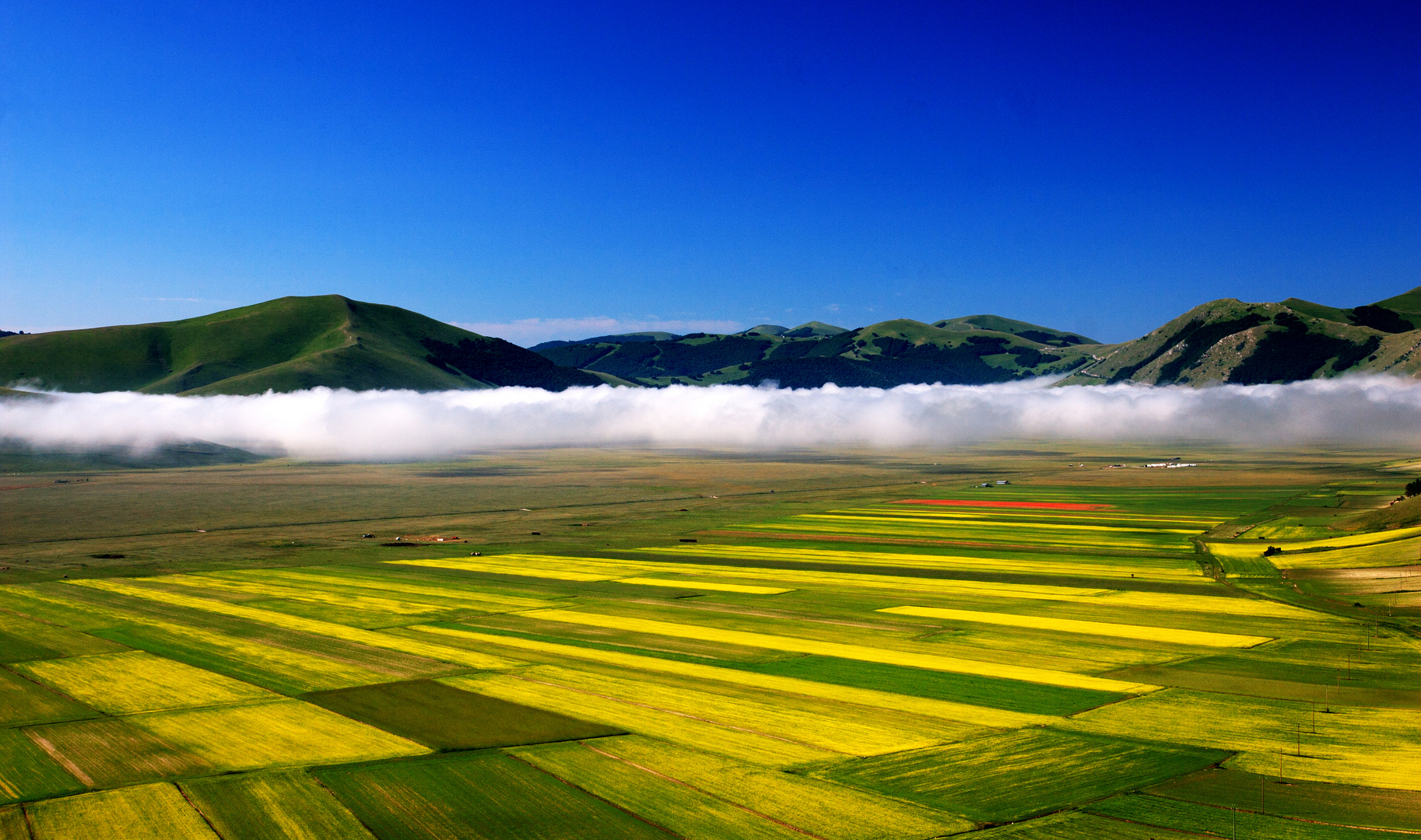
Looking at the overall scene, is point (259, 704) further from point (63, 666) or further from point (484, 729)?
point (63, 666)

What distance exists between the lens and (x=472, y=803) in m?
24.8

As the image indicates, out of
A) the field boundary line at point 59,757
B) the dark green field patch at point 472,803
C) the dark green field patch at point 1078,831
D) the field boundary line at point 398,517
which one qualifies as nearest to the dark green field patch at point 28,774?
the field boundary line at point 59,757

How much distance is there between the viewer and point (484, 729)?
31.8 meters

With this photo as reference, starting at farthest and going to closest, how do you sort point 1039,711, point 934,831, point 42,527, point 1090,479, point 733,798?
point 1090,479 → point 42,527 → point 1039,711 → point 733,798 → point 934,831

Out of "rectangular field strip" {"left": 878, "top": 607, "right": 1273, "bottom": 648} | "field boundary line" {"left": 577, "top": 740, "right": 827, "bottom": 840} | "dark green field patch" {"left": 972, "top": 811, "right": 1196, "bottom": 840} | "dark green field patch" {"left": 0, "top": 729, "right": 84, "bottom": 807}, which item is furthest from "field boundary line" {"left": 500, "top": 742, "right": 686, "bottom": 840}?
"rectangular field strip" {"left": 878, "top": 607, "right": 1273, "bottom": 648}

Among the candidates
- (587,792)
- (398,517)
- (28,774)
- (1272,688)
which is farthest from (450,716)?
(398,517)

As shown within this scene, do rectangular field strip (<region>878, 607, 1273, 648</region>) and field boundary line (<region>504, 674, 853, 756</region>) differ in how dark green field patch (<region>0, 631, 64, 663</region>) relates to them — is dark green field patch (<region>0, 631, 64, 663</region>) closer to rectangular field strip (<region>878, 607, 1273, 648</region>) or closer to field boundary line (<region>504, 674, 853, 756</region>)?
field boundary line (<region>504, 674, 853, 756</region>)

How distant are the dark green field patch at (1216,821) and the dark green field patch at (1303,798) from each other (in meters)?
0.42

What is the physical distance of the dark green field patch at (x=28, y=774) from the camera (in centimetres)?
2541

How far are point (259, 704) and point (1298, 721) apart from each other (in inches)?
1497

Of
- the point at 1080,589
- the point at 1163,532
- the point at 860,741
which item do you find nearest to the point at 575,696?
the point at 860,741

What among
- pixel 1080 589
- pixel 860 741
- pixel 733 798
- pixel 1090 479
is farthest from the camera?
pixel 1090 479

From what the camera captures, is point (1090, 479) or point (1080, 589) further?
point (1090, 479)

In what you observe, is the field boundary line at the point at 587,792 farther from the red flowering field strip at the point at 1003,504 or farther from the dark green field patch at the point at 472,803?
the red flowering field strip at the point at 1003,504
